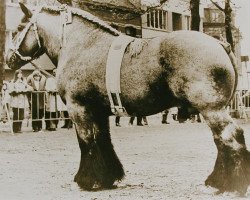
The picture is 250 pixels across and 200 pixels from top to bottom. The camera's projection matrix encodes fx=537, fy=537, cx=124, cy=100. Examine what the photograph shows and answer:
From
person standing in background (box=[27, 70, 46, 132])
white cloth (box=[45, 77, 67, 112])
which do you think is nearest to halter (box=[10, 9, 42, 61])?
person standing in background (box=[27, 70, 46, 132])

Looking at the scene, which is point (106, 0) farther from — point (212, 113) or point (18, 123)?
point (212, 113)

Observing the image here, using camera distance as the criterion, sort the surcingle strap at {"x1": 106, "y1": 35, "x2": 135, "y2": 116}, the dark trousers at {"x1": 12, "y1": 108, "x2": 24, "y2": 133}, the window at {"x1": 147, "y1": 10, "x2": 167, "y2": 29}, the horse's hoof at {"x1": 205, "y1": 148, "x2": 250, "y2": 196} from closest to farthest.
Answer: the horse's hoof at {"x1": 205, "y1": 148, "x2": 250, "y2": 196} → the surcingle strap at {"x1": 106, "y1": 35, "x2": 135, "y2": 116} → the dark trousers at {"x1": 12, "y1": 108, "x2": 24, "y2": 133} → the window at {"x1": 147, "y1": 10, "x2": 167, "y2": 29}

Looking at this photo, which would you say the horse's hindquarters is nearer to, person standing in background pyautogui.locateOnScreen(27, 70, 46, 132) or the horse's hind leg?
the horse's hind leg

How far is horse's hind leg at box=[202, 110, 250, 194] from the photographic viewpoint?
554cm

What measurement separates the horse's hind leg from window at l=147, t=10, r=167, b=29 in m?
38.1

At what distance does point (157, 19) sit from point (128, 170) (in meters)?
37.6

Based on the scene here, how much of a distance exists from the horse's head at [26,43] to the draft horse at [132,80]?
0.5 inches

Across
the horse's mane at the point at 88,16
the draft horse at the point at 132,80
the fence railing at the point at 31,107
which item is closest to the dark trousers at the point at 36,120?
the fence railing at the point at 31,107

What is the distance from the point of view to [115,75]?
6133 mm

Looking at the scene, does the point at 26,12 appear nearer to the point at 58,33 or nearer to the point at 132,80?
the point at 58,33

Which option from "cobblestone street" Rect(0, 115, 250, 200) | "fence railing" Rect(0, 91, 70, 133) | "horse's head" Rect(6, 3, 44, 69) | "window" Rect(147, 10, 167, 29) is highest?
"window" Rect(147, 10, 167, 29)

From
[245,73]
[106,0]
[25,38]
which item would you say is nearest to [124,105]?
[25,38]

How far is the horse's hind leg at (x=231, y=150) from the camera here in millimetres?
5543

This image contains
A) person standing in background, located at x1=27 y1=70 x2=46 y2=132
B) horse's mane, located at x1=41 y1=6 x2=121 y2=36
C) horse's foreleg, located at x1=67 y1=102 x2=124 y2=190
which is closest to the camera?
horse's foreleg, located at x1=67 y1=102 x2=124 y2=190
